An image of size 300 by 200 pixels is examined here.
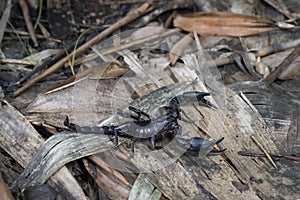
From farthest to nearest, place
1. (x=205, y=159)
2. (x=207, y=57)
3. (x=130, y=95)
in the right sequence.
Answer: (x=207, y=57) < (x=130, y=95) < (x=205, y=159)

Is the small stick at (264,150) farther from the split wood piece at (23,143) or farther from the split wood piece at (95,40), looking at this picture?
the split wood piece at (95,40)

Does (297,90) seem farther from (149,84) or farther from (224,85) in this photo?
(149,84)

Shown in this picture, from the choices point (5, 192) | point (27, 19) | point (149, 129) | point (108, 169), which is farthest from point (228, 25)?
point (5, 192)

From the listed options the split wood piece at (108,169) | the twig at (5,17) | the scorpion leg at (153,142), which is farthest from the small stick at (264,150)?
the twig at (5,17)

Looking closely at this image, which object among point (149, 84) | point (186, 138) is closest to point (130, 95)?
point (149, 84)

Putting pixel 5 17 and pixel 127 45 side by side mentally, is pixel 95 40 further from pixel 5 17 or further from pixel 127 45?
pixel 5 17

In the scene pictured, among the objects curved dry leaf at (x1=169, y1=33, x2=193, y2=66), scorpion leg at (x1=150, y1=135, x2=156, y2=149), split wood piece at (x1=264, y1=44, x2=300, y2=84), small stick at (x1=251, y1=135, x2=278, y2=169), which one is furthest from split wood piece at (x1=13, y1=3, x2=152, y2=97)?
small stick at (x1=251, y1=135, x2=278, y2=169)

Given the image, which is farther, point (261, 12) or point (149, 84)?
point (261, 12)
